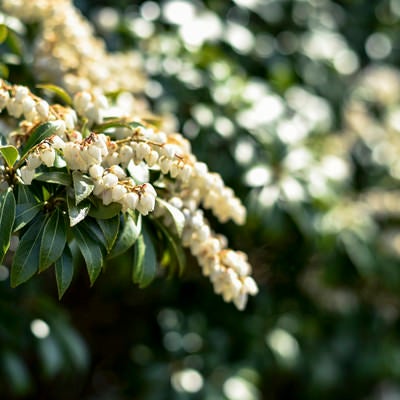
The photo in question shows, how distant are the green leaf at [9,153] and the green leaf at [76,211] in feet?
0.37

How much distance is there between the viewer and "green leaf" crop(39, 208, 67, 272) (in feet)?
4.15

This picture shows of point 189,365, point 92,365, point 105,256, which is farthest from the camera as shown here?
point 92,365

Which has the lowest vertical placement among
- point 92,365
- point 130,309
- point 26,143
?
point 92,365

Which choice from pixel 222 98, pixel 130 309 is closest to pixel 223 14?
pixel 222 98

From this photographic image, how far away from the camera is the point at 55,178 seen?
1281mm

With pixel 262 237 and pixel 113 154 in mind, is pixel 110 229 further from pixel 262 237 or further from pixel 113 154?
pixel 262 237

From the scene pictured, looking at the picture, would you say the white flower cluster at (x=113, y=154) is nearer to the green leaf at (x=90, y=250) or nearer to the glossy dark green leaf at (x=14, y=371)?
the green leaf at (x=90, y=250)

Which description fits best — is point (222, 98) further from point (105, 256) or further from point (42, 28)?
point (105, 256)

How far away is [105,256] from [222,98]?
961 mm

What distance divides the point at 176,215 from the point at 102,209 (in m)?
0.16

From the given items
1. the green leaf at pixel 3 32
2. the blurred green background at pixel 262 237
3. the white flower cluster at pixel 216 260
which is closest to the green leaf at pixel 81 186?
the white flower cluster at pixel 216 260

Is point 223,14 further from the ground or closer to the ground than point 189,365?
further from the ground

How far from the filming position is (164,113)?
2125 millimetres

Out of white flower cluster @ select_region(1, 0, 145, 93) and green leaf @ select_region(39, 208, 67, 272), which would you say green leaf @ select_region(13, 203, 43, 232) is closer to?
green leaf @ select_region(39, 208, 67, 272)
